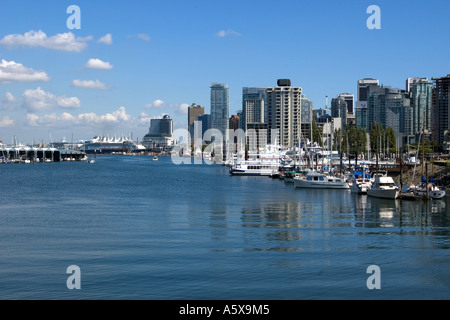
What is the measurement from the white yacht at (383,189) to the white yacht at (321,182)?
42.6ft

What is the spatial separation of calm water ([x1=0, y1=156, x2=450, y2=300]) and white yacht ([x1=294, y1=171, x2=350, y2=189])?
23.0 meters

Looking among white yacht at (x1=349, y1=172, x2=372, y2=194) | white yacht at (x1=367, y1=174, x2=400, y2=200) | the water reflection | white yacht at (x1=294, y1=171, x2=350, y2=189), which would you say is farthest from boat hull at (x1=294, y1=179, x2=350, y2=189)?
the water reflection

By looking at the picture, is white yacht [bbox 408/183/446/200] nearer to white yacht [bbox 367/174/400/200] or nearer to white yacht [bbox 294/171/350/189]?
white yacht [bbox 367/174/400/200]

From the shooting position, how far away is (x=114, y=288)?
24.6m

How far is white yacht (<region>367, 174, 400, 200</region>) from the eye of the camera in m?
62.9

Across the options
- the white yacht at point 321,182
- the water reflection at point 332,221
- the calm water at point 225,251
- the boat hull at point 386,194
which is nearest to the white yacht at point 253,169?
the white yacht at point 321,182

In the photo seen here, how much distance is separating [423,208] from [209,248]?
28781mm

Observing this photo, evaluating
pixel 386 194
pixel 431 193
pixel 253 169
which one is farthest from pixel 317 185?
pixel 253 169

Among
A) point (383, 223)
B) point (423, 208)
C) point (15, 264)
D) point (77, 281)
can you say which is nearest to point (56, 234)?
point (15, 264)

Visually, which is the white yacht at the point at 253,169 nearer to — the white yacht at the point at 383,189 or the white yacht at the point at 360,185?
the white yacht at the point at 360,185

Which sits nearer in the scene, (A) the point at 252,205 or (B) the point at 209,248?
(B) the point at 209,248
